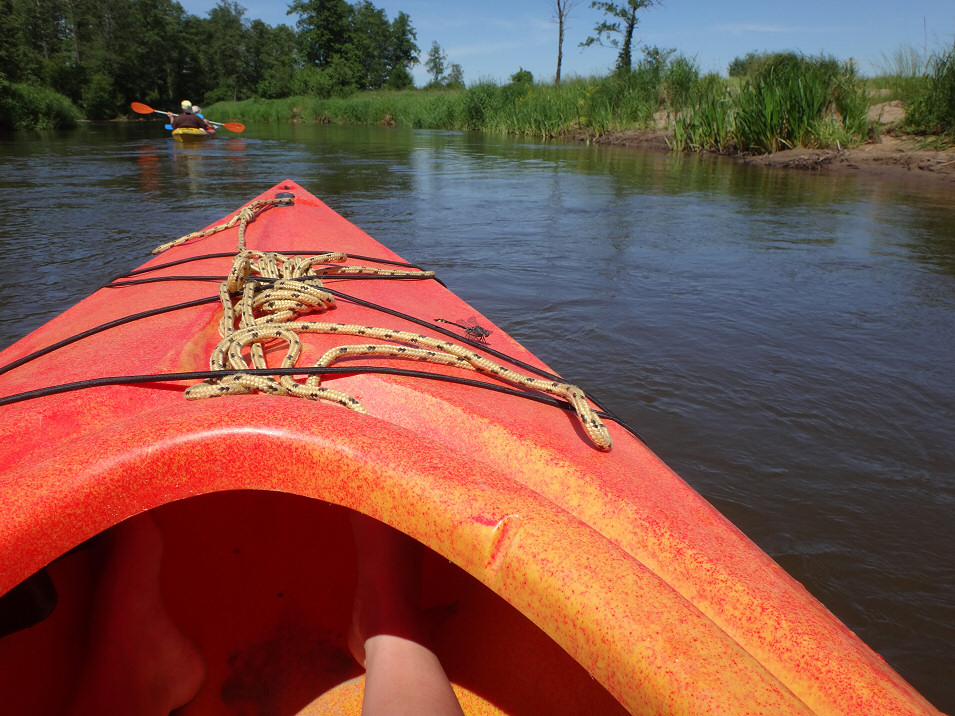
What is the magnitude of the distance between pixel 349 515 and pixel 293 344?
46 centimetres

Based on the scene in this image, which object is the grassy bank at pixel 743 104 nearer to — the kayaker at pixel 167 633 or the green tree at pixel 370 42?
the kayaker at pixel 167 633

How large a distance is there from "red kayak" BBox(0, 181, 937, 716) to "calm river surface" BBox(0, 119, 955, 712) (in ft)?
2.97

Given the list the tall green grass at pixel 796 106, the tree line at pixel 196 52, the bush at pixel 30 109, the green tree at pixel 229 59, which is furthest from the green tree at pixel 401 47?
the tall green grass at pixel 796 106

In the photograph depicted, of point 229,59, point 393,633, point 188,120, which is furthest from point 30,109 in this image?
point 229,59

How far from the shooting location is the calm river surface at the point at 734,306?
1.75 metres

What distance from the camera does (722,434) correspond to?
7.39 ft

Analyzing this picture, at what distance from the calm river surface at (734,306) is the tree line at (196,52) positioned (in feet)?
99.4

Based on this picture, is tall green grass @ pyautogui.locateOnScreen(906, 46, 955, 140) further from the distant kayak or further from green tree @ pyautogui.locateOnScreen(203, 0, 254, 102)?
green tree @ pyautogui.locateOnScreen(203, 0, 254, 102)

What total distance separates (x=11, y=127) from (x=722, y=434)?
2518 cm

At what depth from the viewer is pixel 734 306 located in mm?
3617

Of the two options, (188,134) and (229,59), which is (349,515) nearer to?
(188,134)

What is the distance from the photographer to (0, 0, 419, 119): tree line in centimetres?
3506

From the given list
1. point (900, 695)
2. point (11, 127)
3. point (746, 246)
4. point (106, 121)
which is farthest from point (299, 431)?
point (106, 121)

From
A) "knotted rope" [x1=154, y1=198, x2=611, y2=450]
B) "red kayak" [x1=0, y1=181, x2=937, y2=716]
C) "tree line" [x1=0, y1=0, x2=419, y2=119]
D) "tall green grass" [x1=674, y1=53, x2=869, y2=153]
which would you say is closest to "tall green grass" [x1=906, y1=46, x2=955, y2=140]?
"tall green grass" [x1=674, y1=53, x2=869, y2=153]
